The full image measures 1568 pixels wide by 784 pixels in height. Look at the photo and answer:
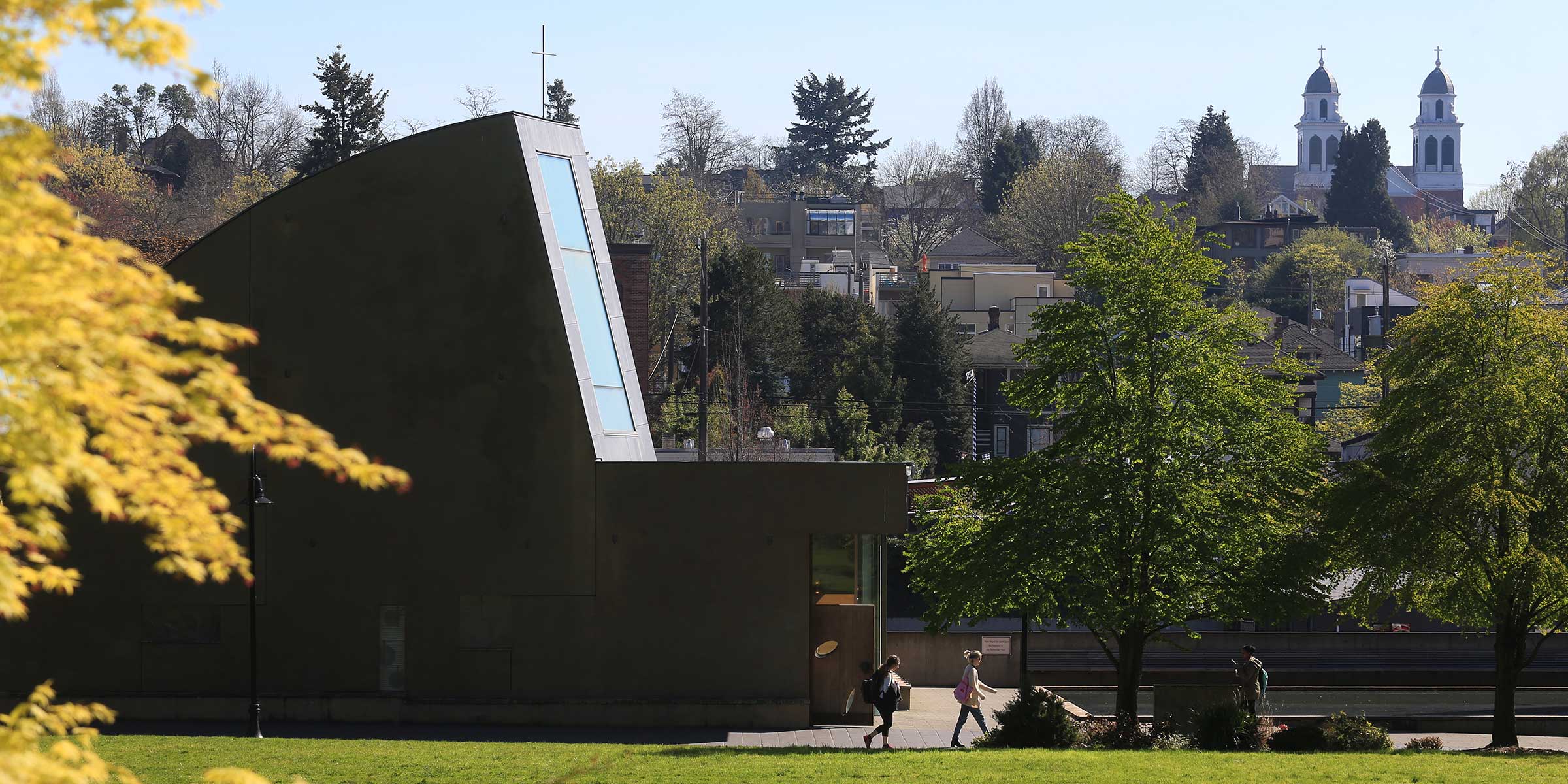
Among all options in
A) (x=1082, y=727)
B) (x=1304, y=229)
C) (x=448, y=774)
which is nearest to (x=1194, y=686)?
(x=1082, y=727)

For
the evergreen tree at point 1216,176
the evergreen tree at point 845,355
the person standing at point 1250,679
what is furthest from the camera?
the evergreen tree at point 1216,176

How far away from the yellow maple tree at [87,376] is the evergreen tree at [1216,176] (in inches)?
5646

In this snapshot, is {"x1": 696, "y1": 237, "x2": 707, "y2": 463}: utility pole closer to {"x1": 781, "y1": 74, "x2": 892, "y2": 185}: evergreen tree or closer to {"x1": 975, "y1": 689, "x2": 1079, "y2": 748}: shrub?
{"x1": 975, "y1": 689, "x2": 1079, "y2": 748}: shrub

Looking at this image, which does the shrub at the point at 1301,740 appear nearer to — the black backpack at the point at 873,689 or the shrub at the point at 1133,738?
the shrub at the point at 1133,738

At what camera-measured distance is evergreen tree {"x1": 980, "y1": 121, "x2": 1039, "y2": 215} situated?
13575 cm

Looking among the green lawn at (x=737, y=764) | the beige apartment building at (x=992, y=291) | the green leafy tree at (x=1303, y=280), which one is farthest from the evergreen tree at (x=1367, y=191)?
the green lawn at (x=737, y=764)

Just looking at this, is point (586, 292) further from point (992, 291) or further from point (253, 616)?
point (992, 291)

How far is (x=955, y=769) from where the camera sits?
17.2 meters

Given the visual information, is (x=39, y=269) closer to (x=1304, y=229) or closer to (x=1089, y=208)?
(x=1089, y=208)

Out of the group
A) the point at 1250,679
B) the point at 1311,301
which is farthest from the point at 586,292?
the point at 1311,301

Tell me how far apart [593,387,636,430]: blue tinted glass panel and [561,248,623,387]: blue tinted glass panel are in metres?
0.11

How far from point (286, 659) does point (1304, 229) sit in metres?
130

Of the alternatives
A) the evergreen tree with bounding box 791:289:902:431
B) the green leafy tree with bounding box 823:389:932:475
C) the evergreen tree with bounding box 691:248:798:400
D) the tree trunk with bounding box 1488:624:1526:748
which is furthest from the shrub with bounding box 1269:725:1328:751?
the evergreen tree with bounding box 691:248:798:400

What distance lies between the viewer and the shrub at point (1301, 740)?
21062mm
